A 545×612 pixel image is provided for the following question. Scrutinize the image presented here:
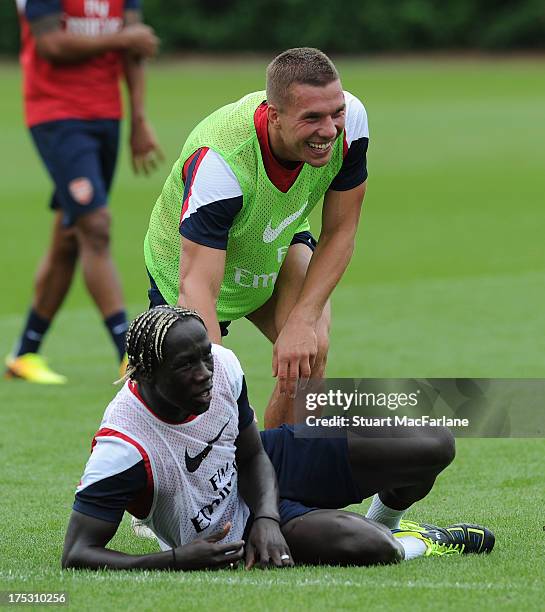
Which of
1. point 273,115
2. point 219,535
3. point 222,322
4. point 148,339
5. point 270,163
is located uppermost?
point 273,115

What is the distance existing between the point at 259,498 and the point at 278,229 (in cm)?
138

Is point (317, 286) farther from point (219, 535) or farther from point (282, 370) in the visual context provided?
point (219, 535)

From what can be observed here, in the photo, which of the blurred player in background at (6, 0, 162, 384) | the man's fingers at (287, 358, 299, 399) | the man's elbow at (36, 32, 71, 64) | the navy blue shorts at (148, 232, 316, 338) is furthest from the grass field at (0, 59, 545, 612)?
the man's elbow at (36, 32, 71, 64)

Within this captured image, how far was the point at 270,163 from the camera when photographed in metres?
6.01

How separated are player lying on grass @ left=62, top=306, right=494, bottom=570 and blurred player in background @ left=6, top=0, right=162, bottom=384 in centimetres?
416

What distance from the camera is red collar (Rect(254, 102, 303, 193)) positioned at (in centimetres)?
598

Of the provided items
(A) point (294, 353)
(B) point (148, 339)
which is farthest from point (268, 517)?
(A) point (294, 353)

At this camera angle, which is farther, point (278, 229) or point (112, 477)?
point (278, 229)

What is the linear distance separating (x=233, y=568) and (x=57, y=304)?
17.3 ft

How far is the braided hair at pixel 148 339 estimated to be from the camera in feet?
16.5

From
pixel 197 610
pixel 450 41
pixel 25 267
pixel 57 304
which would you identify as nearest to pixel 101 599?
pixel 197 610

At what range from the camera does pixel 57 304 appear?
10.2m

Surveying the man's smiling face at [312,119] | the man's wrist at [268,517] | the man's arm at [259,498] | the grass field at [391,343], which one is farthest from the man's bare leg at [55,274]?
the man's wrist at [268,517]

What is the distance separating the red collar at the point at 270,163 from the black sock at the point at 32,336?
4382 mm
